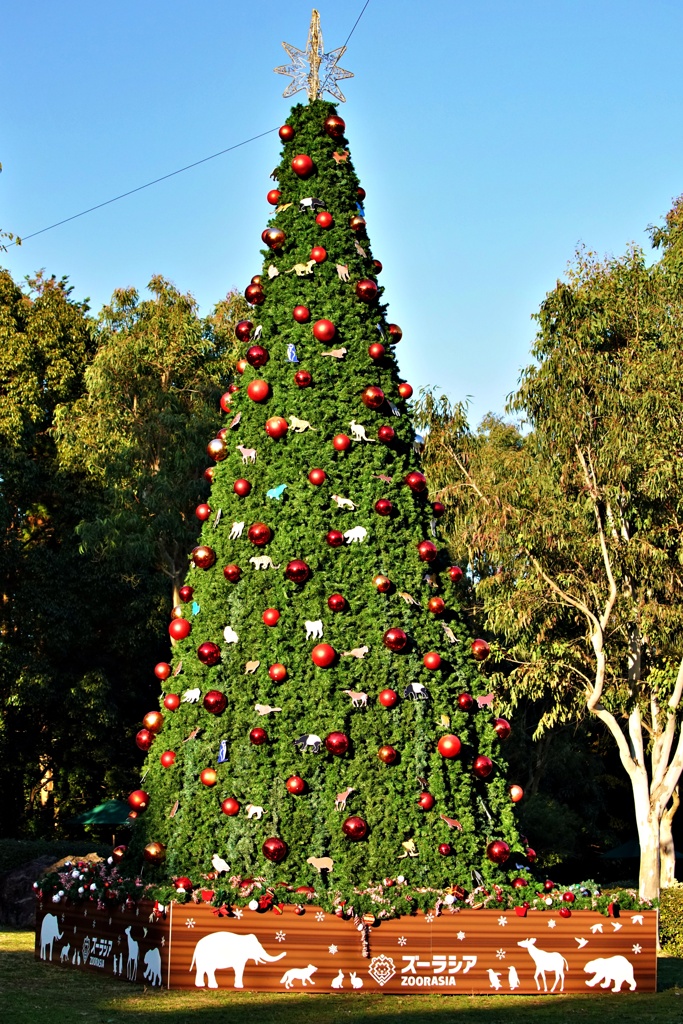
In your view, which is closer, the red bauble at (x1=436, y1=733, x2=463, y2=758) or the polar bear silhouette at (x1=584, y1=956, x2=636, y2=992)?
the polar bear silhouette at (x1=584, y1=956, x2=636, y2=992)

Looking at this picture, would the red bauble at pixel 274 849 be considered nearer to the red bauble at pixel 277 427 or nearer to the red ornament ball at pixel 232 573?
the red ornament ball at pixel 232 573

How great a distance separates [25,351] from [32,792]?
12.0 meters

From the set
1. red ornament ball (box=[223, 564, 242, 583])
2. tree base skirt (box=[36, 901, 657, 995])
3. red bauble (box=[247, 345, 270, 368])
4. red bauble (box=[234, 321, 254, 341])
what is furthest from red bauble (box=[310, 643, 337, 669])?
red bauble (box=[234, 321, 254, 341])

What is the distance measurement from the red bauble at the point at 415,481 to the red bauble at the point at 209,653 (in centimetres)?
258

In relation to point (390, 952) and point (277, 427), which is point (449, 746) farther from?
point (277, 427)

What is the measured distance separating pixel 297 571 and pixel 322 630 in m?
0.61

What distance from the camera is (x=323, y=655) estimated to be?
33.3 ft

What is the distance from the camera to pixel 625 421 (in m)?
18.3

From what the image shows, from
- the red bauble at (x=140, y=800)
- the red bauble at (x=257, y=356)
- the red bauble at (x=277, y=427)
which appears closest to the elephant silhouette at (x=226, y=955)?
the red bauble at (x=140, y=800)

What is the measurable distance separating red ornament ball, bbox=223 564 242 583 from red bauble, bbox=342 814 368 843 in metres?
2.61

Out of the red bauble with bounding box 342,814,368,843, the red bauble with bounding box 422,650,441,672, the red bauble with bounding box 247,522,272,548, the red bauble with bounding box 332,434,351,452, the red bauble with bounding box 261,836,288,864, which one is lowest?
the red bauble with bounding box 261,836,288,864

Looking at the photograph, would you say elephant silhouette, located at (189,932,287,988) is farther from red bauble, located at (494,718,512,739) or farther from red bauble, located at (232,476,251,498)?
red bauble, located at (232,476,251,498)

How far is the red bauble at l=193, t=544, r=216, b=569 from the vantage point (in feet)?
36.4

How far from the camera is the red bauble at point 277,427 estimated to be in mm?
11039
